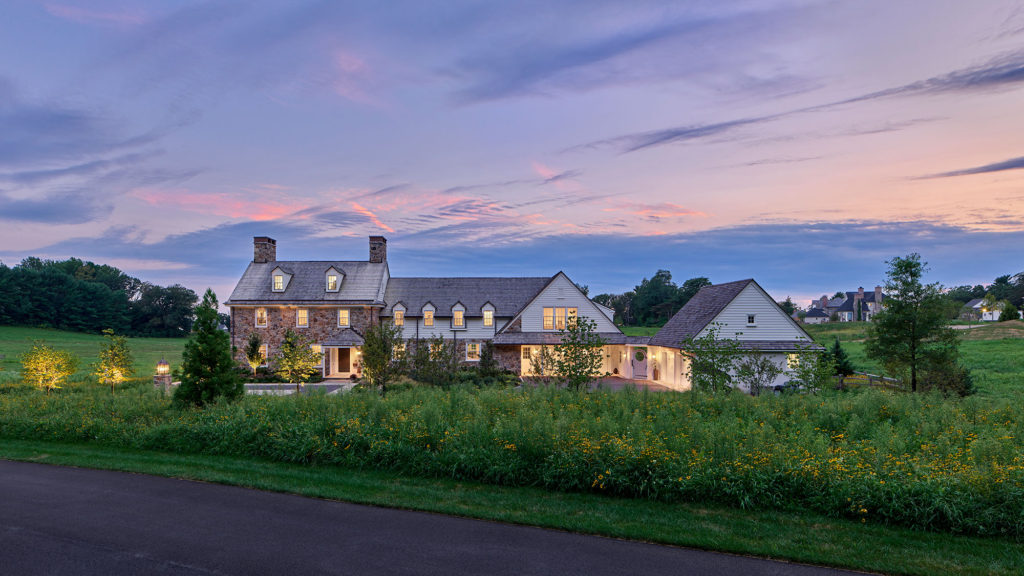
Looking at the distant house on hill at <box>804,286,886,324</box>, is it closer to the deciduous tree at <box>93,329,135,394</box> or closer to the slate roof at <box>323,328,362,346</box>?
the slate roof at <box>323,328,362,346</box>

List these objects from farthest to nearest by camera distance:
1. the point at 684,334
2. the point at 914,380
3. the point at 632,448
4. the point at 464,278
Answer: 1. the point at 464,278
2. the point at 684,334
3. the point at 914,380
4. the point at 632,448

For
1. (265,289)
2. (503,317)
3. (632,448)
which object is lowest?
(632,448)

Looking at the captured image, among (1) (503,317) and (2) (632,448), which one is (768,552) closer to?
(2) (632,448)

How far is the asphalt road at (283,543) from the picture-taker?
6.40 meters

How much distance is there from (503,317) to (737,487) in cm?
2881

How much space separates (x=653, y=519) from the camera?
781 centimetres

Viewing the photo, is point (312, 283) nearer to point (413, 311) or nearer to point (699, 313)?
point (413, 311)

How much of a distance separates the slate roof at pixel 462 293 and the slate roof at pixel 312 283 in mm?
1599

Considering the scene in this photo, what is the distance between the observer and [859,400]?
1455 centimetres

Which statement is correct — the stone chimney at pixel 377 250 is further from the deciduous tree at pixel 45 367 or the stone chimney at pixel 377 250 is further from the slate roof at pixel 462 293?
the deciduous tree at pixel 45 367

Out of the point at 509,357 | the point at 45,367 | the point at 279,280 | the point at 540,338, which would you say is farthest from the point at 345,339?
the point at 45,367

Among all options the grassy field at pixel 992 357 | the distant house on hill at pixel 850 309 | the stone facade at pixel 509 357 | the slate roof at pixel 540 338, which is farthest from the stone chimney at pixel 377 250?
the distant house on hill at pixel 850 309

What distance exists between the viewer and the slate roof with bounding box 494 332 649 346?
33.9 meters

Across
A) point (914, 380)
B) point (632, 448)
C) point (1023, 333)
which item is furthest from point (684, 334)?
point (1023, 333)
